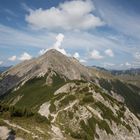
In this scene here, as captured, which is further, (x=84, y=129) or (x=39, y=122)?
(x=84, y=129)

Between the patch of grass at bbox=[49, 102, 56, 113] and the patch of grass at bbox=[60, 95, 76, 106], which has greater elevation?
the patch of grass at bbox=[60, 95, 76, 106]

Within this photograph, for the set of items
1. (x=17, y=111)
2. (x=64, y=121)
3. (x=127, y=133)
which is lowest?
(x=127, y=133)

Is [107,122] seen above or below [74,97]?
below

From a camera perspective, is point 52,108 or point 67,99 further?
point 67,99

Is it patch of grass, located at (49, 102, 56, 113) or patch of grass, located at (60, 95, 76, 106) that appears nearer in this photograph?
patch of grass, located at (49, 102, 56, 113)

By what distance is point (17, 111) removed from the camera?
230 feet

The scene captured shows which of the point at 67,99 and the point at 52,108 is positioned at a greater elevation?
the point at 67,99

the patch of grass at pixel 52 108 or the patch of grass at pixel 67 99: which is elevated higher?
the patch of grass at pixel 67 99

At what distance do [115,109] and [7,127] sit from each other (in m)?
81.2

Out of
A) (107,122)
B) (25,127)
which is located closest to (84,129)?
(107,122)

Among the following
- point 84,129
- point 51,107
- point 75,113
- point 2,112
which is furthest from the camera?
point 51,107

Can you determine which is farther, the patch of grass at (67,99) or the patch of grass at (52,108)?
the patch of grass at (67,99)

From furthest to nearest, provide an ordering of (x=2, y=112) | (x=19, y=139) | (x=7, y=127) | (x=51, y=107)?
(x=51, y=107) → (x=2, y=112) → (x=7, y=127) → (x=19, y=139)

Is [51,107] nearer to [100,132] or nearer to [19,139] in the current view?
[100,132]
